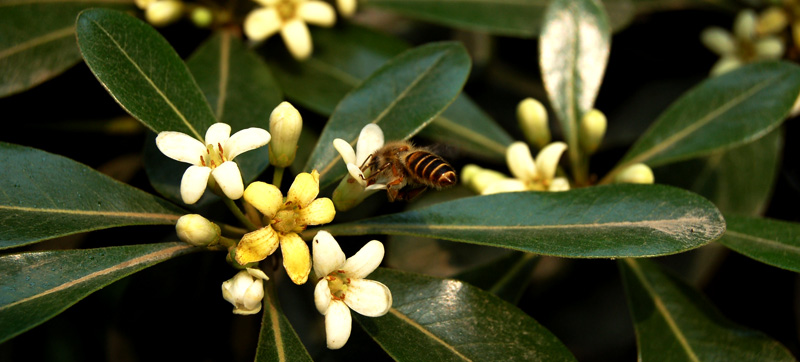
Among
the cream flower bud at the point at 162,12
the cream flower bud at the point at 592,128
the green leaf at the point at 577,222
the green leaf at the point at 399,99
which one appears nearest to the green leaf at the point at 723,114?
the cream flower bud at the point at 592,128

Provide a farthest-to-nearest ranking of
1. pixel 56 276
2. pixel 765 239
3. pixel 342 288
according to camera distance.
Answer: pixel 765 239 < pixel 342 288 < pixel 56 276

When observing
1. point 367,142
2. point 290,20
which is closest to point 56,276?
point 367,142

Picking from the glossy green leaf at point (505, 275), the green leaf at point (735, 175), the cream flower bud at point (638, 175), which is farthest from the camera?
the green leaf at point (735, 175)

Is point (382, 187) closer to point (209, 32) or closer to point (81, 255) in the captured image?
point (81, 255)

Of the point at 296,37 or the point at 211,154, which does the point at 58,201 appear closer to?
the point at 211,154

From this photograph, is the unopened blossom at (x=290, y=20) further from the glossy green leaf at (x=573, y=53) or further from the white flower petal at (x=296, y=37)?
the glossy green leaf at (x=573, y=53)

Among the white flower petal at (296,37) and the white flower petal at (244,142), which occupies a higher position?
the white flower petal at (296,37)

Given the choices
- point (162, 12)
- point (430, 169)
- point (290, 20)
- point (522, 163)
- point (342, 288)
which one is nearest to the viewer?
point (342, 288)
